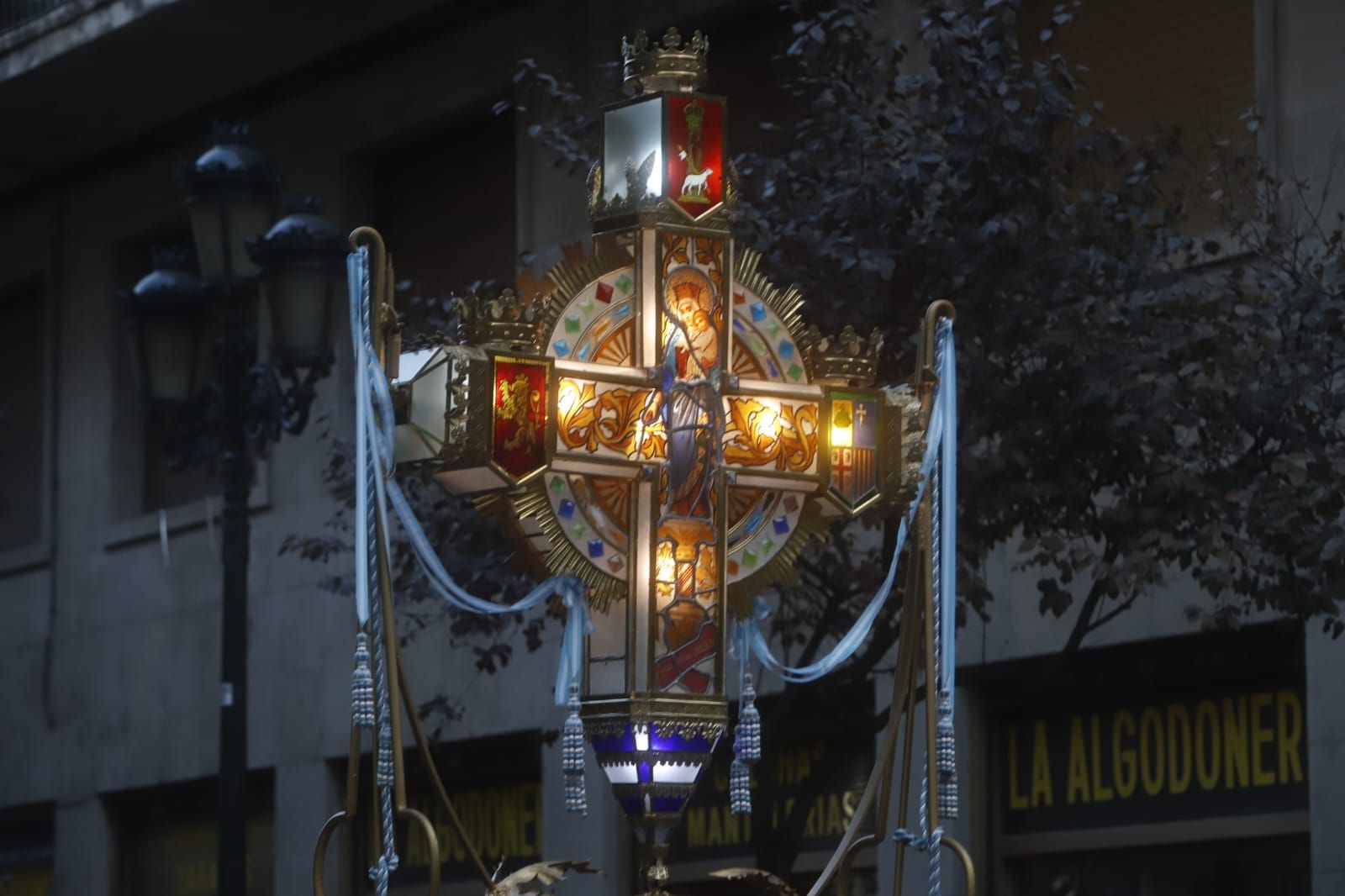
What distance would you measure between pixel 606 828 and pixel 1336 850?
210 inches

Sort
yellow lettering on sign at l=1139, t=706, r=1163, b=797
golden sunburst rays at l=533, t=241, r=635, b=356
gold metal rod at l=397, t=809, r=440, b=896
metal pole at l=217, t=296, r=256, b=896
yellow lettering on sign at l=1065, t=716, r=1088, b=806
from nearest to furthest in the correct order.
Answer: gold metal rod at l=397, t=809, r=440, b=896 < golden sunburst rays at l=533, t=241, r=635, b=356 < metal pole at l=217, t=296, r=256, b=896 < yellow lettering on sign at l=1139, t=706, r=1163, b=797 < yellow lettering on sign at l=1065, t=716, r=1088, b=806

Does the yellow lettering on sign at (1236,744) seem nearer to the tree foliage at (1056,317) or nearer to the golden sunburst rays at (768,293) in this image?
the tree foliage at (1056,317)

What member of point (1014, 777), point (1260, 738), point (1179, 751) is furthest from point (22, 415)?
point (1260, 738)

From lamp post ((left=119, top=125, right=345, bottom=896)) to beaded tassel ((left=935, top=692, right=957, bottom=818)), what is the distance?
18.0 feet

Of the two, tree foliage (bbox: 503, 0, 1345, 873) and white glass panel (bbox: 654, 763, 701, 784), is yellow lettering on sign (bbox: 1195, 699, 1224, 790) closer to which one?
tree foliage (bbox: 503, 0, 1345, 873)

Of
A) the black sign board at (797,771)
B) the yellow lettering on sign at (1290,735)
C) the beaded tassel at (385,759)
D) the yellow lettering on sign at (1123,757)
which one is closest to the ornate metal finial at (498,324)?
the beaded tassel at (385,759)

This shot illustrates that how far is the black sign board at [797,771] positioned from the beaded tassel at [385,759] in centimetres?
522

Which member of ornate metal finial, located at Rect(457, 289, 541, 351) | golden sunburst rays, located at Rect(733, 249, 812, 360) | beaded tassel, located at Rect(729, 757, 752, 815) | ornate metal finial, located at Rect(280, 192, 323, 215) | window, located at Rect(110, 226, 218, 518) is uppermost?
window, located at Rect(110, 226, 218, 518)

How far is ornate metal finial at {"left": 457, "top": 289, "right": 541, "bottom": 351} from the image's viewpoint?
6.48m

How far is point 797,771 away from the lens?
15.7 metres

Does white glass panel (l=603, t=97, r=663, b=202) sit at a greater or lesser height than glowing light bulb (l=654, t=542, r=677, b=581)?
greater

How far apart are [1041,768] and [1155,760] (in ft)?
2.90

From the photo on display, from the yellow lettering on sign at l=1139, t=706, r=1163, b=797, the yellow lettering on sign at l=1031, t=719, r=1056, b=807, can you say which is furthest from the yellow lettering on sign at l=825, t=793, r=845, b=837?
the yellow lettering on sign at l=1139, t=706, r=1163, b=797

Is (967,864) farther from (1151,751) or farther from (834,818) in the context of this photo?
(834,818)
